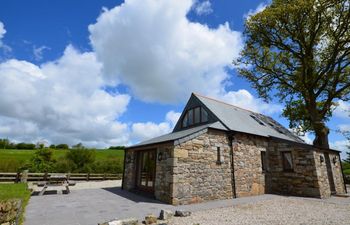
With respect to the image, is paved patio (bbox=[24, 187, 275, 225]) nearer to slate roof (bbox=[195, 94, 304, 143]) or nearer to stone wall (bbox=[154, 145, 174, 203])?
stone wall (bbox=[154, 145, 174, 203])

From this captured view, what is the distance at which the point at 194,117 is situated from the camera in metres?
14.0

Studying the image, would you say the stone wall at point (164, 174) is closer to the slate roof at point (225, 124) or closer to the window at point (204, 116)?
the slate roof at point (225, 124)

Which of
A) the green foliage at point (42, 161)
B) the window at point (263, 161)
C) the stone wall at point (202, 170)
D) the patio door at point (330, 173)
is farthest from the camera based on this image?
the green foliage at point (42, 161)


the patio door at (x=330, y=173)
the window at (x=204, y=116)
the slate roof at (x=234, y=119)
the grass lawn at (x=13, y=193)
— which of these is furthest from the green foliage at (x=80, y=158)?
the patio door at (x=330, y=173)

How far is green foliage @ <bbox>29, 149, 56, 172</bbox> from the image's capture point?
1858 cm

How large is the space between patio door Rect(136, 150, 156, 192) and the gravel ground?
167 inches

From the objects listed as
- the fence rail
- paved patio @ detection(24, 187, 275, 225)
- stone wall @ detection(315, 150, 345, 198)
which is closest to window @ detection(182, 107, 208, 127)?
paved patio @ detection(24, 187, 275, 225)

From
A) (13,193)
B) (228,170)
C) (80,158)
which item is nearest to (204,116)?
(228,170)

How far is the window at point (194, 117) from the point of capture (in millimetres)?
13307

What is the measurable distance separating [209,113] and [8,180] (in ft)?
50.0

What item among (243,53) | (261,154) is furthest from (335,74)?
(261,154)

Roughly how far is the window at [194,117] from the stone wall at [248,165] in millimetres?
2707

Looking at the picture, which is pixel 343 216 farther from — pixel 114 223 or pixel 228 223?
pixel 114 223

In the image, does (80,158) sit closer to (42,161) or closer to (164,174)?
(42,161)
